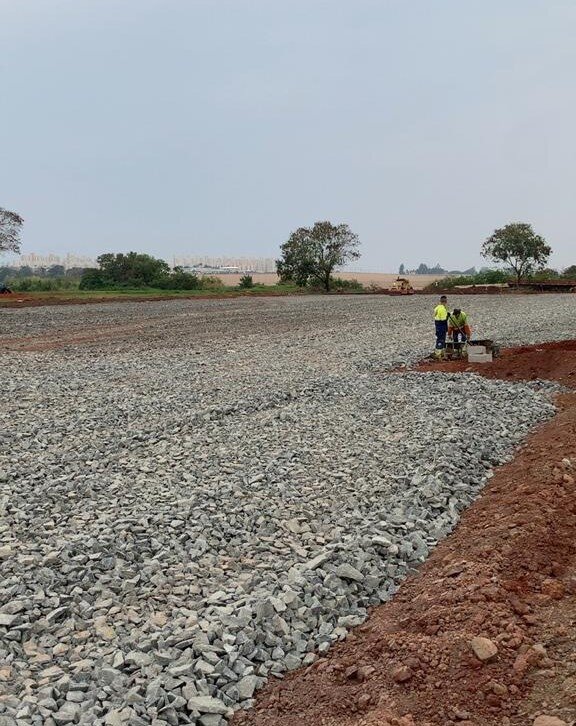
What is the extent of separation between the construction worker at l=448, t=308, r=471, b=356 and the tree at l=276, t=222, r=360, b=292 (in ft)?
154

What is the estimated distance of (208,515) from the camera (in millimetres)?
6297

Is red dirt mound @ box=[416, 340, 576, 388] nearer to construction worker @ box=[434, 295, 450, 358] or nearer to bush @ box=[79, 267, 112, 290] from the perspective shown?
construction worker @ box=[434, 295, 450, 358]

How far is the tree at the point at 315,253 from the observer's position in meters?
62.9

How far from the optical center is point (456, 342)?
16516mm

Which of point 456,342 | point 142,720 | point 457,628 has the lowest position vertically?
point 142,720

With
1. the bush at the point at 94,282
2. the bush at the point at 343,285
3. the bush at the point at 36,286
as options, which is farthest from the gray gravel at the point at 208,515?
the bush at the point at 343,285

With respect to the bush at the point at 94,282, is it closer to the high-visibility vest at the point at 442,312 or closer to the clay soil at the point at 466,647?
the high-visibility vest at the point at 442,312

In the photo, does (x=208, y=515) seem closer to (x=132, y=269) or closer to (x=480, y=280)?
(x=132, y=269)

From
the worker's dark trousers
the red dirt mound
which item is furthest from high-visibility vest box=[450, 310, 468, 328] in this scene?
the red dirt mound

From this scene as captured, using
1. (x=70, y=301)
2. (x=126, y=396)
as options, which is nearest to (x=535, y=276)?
(x=70, y=301)

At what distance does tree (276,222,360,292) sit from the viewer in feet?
206

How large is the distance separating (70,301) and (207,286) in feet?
77.3

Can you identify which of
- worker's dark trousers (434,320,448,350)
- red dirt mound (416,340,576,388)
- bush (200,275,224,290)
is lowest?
red dirt mound (416,340,576,388)

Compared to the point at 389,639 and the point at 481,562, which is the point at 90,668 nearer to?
the point at 389,639
